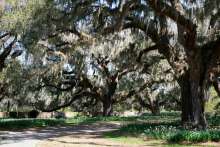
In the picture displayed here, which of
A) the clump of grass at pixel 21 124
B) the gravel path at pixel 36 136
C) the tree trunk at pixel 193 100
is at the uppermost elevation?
the tree trunk at pixel 193 100

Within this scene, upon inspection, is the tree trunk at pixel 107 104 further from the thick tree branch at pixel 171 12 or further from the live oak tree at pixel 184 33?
the thick tree branch at pixel 171 12

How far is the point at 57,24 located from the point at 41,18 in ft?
2.54

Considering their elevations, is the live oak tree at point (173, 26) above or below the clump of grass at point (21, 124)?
above

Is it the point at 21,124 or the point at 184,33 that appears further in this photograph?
the point at 21,124

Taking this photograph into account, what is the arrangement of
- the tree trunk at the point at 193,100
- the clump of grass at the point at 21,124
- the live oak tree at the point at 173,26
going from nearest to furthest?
the live oak tree at the point at 173,26, the tree trunk at the point at 193,100, the clump of grass at the point at 21,124

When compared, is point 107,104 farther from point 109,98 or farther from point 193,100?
point 193,100

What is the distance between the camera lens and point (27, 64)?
2941 cm

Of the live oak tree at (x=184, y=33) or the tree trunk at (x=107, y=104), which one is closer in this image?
the live oak tree at (x=184, y=33)

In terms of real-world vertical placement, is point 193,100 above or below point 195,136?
above

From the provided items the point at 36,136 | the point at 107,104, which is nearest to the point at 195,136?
the point at 36,136

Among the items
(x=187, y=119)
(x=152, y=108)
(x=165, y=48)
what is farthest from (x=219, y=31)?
(x=152, y=108)

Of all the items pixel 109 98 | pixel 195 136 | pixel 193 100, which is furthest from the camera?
pixel 109 98

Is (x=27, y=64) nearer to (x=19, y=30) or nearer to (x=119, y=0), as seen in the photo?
(x=19, y=30)

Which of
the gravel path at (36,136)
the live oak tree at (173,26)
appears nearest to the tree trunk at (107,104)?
the gravel path at (36,136)
